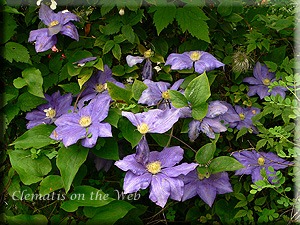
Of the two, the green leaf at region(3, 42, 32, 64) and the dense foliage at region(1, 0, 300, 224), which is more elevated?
the green leaf at region(3, 42, 32, 64)

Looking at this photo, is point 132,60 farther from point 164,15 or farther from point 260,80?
point 260,80

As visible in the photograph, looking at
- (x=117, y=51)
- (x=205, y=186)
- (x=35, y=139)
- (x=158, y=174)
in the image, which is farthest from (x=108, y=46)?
(x=205, y=186)

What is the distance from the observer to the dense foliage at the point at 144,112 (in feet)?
3.21

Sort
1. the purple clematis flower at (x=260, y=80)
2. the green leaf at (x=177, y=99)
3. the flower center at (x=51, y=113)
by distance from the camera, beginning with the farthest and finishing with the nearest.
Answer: the purple clematis flower at (x=260, y=80)
the flower center at (x=51, y=113)
the green leaf at (x=177, y=99)

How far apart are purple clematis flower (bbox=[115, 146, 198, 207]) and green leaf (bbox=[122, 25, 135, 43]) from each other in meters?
0.49

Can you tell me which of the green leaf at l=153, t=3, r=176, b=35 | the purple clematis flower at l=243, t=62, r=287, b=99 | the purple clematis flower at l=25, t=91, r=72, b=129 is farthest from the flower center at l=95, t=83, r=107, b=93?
the purple clematis flower at l=243, t=62, r=287, b=99

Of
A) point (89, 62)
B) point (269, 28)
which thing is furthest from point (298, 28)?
point (89, 62)

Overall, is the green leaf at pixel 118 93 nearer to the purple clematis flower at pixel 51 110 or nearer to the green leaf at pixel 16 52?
the purple clematis flower at pixel 51 110

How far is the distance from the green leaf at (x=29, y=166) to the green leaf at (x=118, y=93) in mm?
333

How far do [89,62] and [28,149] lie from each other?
0.40 meters

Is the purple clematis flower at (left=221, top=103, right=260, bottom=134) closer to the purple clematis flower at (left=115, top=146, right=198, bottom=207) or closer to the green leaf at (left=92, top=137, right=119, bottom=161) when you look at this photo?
the purple clematis flower at (left=115, top=146, right=198, bottom=207)

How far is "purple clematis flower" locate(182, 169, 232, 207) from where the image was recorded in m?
1.10

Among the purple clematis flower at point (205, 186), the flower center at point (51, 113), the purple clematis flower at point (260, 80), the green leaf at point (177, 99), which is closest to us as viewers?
the green leaf at point (177, 99)

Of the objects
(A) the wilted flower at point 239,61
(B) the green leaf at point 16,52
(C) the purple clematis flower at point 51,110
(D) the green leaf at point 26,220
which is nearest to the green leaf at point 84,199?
(D) the green leaf at point 26,220
